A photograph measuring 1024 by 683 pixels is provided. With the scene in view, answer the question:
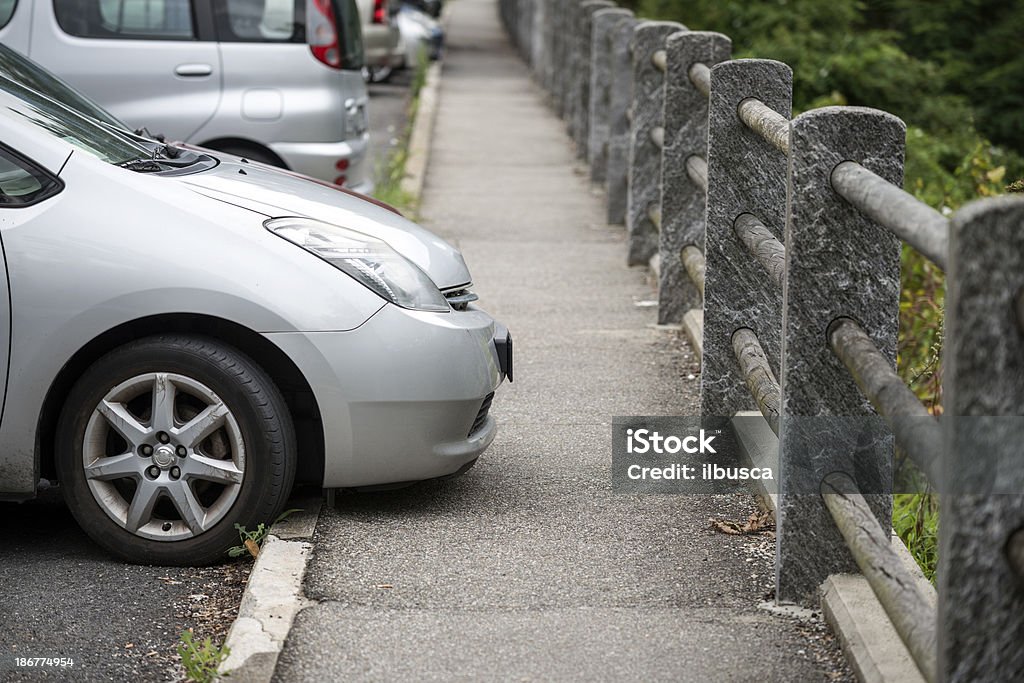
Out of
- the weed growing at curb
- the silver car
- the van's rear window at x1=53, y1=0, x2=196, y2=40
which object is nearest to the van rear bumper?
the weed growing at curb

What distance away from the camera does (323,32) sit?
9195 millimetres

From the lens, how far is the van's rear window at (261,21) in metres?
8.91

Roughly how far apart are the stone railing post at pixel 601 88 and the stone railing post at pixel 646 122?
253cm

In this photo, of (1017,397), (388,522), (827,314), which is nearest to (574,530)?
(388,522)

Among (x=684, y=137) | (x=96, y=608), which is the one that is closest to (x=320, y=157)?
(x=684, y=137)

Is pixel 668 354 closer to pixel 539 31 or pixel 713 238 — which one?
pixel 713 238

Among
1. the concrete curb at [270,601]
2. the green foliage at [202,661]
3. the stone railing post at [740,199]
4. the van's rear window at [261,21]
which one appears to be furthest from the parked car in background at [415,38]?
the green foliage at [202,661]

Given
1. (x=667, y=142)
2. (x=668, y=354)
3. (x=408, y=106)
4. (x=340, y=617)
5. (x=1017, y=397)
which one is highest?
(x=1017, y=397)

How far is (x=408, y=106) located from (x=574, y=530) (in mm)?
15702

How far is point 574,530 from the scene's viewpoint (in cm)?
455

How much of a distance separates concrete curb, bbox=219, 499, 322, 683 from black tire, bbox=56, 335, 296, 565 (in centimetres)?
12

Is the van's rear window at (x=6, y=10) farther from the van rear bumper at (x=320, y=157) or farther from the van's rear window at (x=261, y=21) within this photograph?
the van rear bumper at (x=320, y=157)

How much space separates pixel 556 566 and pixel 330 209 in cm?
135

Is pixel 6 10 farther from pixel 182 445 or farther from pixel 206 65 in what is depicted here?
pixel 182 445
